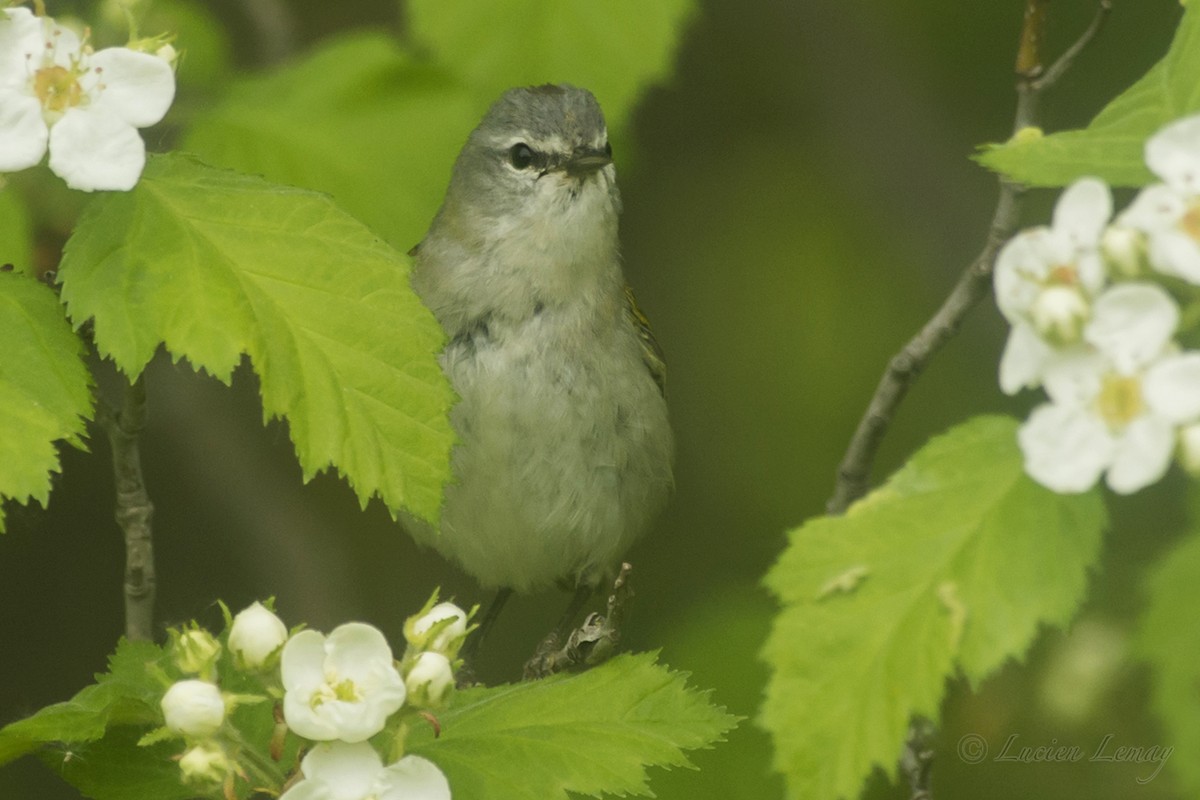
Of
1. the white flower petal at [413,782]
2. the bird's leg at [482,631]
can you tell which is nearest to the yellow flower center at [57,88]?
the white flower petal at [413,782]

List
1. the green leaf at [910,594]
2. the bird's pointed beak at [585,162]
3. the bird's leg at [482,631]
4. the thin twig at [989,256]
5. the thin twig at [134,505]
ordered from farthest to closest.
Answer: the bird's leg at [482,631]
the bird's pointed beak at [585,162]
the thin twig at [134,505]
the thin twig at [989,256]
the green leaf at [910,594]

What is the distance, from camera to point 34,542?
180 inches

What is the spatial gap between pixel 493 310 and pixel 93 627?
2.19m

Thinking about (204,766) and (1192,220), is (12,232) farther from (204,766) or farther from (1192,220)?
(1192,220)

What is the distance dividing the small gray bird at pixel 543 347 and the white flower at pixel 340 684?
144cm

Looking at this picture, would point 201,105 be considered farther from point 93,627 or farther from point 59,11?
point 93,627

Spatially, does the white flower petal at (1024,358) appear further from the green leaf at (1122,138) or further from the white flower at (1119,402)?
the green leaf at (1122,138)

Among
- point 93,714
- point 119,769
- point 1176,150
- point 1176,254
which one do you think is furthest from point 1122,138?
point 119,769

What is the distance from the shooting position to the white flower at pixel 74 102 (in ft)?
5.78

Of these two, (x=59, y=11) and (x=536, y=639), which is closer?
(x=59, y=11)

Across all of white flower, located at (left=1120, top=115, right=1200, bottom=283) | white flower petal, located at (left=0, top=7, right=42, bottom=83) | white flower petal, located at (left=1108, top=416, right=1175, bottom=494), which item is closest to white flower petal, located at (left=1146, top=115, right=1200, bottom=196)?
white flower, located at (left=1120, top=115, right=1200, bottom=283)

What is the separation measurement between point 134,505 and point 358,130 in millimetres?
1069

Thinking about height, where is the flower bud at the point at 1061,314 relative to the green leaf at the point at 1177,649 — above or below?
above

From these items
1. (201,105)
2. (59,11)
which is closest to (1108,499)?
(201,105)
